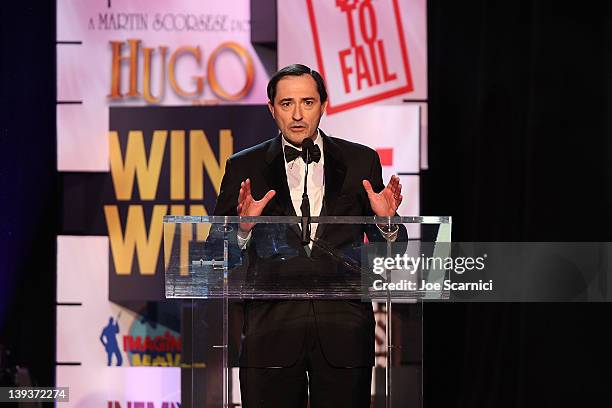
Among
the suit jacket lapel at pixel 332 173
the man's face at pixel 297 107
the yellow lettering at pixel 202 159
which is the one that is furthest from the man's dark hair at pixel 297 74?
the yellow lettering at pixel 202 159

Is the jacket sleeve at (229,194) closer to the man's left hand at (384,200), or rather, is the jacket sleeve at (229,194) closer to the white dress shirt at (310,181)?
the white dress shirt at (310,181)

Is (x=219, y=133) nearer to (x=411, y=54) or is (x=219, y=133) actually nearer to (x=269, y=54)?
(x=269, y=54)

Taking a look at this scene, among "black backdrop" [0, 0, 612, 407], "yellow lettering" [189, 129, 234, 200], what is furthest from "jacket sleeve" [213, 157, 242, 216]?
"black backdrop" [0, 0, 612, 407]

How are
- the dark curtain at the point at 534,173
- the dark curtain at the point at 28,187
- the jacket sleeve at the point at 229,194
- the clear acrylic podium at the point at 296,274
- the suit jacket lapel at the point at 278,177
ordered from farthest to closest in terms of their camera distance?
the dark curtain at the point at 28,187, the dark curtain at the point at 534,173, the jacket sleeve at the point at 229,194, the suit jacket lapel at the point at 278,177, the clear acrylic podium at the point at 296,274

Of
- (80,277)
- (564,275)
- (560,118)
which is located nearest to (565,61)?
(560,118)

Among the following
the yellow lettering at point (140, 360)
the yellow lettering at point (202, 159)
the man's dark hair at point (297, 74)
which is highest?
the man's dark hair at point (297, 74)

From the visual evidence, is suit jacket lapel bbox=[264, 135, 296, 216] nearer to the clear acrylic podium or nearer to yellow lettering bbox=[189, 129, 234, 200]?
the clear acrylic podium

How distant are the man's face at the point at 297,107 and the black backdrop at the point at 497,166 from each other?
60.9 inches

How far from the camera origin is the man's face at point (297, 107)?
282 cm

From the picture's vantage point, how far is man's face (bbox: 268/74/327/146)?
2.82 metres

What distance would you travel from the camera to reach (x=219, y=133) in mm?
4395

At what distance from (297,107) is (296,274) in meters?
0.67

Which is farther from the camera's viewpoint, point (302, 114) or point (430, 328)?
point (430, 328)

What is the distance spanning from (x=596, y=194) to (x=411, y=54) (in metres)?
1.06
